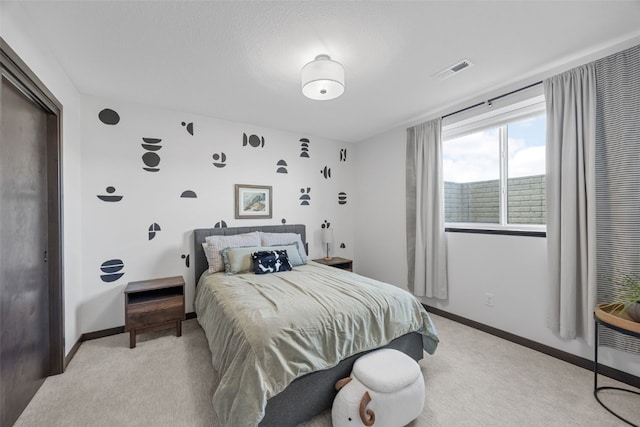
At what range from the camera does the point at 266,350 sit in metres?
1.49

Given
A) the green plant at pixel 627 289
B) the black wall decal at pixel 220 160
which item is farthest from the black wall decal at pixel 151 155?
the green plant at pixel 627 289

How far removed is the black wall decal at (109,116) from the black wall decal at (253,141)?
4.54ft

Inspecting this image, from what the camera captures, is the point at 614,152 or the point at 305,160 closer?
the point at 614,152

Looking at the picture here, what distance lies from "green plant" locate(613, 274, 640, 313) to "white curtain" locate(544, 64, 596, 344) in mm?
127

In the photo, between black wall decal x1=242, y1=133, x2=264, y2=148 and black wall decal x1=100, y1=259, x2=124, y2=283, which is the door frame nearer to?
black wall decal x1=100, y1=259, x2=124, y2=283

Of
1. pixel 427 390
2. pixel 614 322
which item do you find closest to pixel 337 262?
pixel 427 390

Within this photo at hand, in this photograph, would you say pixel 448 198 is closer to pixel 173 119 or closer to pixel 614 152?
pixel 614 152

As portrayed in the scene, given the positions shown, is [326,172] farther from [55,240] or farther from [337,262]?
[55,240]

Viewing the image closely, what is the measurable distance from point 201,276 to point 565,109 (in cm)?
392

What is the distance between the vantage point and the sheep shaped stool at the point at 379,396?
4.80 feet

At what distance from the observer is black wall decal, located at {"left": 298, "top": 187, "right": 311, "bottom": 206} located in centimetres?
417

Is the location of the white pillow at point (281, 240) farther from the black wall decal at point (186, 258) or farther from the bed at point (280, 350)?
the bed at point (280, 350)

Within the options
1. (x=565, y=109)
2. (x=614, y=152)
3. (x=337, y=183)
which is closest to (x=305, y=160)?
(x=337, y=183)

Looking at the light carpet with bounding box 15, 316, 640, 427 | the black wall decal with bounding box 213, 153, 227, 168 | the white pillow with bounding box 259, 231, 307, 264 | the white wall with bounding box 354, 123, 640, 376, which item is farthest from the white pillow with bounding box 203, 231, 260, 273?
the white wall with bounding box 354, 123, 640, 376
